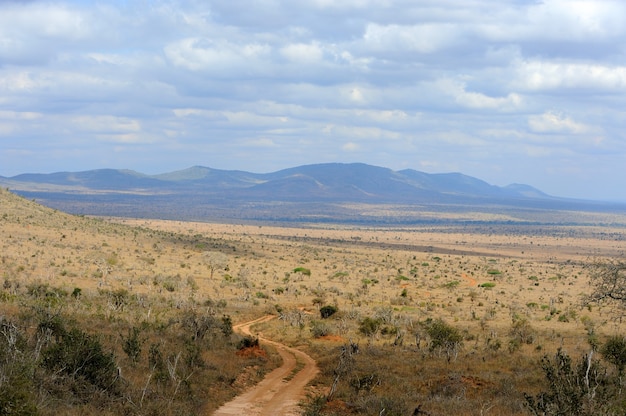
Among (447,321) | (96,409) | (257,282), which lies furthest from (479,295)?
(96,409)

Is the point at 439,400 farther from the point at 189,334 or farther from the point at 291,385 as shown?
the point at 189,334

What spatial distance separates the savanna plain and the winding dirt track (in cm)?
38

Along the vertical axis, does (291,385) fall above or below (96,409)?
below

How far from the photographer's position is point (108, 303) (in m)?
29.8

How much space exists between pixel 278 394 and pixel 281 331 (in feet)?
40.1

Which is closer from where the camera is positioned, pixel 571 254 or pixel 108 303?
pixel 108 303

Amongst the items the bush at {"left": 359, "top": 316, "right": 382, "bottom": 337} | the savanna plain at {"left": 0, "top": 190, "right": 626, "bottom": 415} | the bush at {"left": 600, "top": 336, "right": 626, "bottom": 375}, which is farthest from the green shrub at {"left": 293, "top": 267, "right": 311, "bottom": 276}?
the bush at {"left": 600, "top": 336, "right": 626, "bottom": 375}

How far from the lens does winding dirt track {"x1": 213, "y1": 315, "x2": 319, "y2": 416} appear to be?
49.6ft

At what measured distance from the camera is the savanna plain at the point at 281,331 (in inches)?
530

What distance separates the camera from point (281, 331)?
29.4 metres

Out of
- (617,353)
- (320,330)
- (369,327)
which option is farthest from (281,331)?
(617,353)

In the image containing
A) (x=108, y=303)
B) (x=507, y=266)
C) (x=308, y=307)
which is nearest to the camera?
(x=108, y=303)

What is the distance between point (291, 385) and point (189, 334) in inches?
238

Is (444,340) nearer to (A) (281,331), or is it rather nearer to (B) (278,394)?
(B) (278,394)
